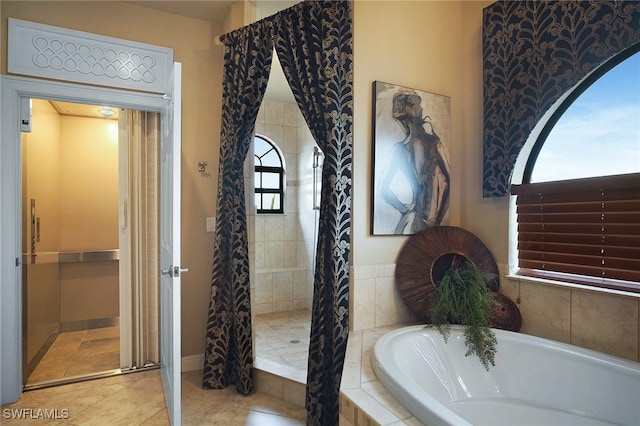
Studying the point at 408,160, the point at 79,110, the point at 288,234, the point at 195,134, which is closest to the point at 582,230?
the point at 408,160

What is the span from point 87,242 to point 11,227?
1.83m

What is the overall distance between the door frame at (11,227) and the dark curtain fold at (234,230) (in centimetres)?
120

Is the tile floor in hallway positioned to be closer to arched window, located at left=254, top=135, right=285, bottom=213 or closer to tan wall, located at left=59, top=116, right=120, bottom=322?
tan wall, located at left=59, top=116, right=120, bottom=322

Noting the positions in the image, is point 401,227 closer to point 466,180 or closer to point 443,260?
point 443,260

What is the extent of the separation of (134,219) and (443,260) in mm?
2330

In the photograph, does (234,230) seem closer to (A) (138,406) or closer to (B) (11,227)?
(A) (138,406)

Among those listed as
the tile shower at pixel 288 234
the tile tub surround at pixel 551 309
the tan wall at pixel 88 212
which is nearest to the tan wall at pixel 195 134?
the tile shower at pixel 288 234

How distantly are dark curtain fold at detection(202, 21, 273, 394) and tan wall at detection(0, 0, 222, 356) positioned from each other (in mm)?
377

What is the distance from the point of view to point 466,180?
2.39 meters

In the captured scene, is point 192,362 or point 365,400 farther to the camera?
point 192,362

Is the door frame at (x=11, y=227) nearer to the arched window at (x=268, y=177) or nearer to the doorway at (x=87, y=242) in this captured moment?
the doorway at (x=87, y=242)

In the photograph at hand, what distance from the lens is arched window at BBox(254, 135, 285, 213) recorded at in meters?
4.34

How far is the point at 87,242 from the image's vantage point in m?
3.93

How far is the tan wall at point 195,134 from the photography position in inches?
106
